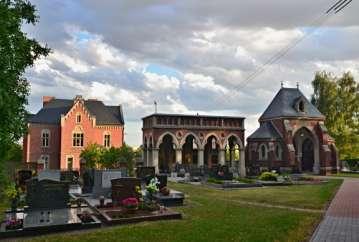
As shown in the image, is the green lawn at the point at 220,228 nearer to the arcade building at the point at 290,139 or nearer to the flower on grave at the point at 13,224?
the flower on grave at the point at 13,224

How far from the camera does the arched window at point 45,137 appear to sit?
48.2m

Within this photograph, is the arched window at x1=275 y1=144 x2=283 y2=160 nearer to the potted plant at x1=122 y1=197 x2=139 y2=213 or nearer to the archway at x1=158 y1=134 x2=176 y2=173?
the archway at x1=158 y1=134 x2=176 y2=173

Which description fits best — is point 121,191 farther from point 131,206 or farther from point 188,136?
point 188,136

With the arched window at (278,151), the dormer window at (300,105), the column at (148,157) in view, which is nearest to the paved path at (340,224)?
the arched window at (278,151)

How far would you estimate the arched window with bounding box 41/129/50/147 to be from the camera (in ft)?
158

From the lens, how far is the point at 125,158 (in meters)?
38.6

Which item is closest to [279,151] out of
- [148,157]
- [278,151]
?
[278,151]

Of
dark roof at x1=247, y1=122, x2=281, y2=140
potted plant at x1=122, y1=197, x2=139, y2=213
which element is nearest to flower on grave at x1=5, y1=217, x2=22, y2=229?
potted plant at x1=122, y1=197, x2=139, y2=213

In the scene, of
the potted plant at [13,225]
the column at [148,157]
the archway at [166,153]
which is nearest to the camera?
the potted plant at [13,225]

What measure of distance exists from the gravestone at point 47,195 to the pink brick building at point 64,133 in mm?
33812

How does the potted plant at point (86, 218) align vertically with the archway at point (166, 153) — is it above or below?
below

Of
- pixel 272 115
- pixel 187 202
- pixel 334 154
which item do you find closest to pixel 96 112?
pixel 272 115

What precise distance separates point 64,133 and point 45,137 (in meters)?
2.63

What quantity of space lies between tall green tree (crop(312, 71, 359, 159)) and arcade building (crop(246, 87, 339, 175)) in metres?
8.37
